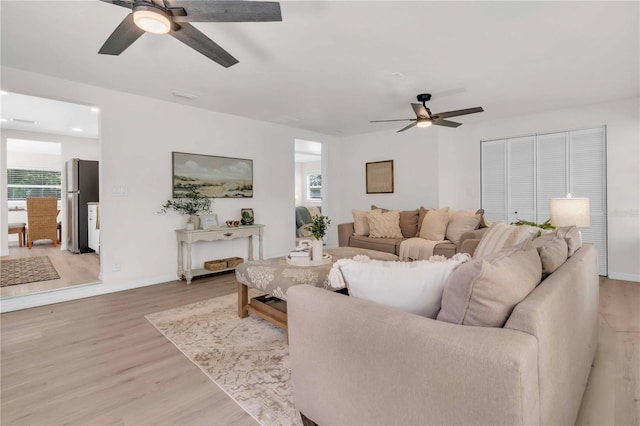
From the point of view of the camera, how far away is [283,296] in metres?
2.39

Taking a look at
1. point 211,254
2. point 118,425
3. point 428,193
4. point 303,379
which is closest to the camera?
point 303,379

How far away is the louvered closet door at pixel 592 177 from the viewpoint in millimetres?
4422

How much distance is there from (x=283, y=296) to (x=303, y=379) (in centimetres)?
101

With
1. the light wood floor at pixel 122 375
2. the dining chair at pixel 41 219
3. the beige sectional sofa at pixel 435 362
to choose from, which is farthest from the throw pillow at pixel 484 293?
the dining chair at pixel 41 219

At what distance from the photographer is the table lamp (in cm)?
292

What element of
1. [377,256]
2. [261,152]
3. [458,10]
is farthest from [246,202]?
[458,10]

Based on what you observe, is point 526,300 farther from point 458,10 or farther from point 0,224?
point 0,224

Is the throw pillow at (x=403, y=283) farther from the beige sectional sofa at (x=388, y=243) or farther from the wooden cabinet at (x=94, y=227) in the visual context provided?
the wooden cabinet at (x=94, y=227)

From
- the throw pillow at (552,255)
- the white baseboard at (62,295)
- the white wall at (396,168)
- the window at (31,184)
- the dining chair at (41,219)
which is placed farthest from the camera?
the window at (31,184)

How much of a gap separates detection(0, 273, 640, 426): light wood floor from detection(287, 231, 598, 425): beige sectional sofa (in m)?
0.53

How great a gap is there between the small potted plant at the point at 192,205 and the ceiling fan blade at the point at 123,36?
2419 mm

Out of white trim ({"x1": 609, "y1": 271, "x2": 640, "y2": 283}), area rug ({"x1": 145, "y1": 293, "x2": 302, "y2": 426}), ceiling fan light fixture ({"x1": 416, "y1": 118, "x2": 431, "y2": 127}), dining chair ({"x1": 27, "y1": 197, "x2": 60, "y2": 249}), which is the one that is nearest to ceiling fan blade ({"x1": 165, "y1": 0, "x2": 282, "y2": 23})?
area rug ({"x1": 145, "y1": 293, "x2": 302, "y2": 426})

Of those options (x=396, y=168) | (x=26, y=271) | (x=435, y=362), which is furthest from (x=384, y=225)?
(x=26, y=271)

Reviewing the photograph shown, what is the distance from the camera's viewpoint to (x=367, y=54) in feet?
9.43
